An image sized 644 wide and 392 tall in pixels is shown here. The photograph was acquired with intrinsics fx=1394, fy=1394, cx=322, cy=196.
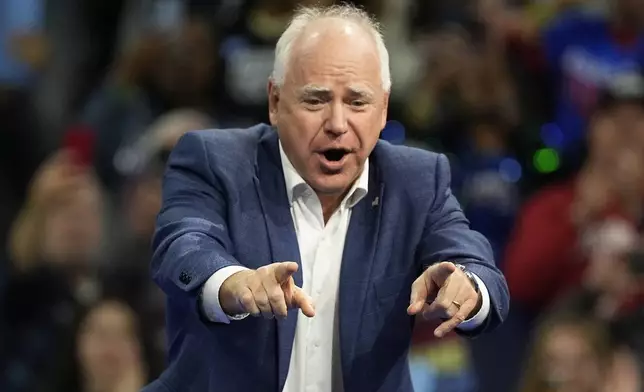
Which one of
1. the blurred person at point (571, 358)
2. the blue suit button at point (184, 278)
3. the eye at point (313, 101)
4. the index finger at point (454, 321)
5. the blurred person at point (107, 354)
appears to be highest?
the eye at point (313, 101)

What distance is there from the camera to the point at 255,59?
4.36 meters

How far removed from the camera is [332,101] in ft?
7.36

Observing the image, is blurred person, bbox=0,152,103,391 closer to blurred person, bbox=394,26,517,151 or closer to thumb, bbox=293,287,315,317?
blurred person, bbox=394,26,517,151

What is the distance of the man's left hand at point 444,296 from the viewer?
203 cm

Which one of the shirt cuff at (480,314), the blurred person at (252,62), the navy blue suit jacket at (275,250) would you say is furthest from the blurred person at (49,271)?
the shirt cuff at (480,314)

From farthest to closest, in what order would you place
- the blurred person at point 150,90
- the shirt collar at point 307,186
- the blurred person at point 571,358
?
the blurred person at point 150,90, the blurred person at point 571,358, the shirt collar at point 307,186

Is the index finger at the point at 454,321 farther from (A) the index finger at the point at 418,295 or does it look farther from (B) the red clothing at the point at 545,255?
(B) the red clothing at the point at 545,255

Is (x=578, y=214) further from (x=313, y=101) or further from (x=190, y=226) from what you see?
(x=190, y=226)

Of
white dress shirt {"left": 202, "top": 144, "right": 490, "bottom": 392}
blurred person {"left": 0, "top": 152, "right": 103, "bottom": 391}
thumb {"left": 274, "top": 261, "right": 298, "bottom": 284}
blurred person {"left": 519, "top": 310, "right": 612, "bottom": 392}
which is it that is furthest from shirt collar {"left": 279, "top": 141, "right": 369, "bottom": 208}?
blurred person {"left": 0, "top": 152, "right": 103, "bottom": 391}

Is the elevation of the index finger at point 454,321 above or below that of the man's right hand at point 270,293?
below

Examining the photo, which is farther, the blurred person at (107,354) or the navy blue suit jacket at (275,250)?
the blurred person at (107,354)

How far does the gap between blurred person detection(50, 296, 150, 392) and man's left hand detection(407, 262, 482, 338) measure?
1.97 metres

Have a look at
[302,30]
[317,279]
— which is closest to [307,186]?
[317,279]

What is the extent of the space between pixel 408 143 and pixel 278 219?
78.0 inches
